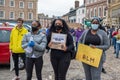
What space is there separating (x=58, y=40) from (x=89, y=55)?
0.75 metres

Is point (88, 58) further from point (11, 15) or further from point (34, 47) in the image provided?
point (11, 15)

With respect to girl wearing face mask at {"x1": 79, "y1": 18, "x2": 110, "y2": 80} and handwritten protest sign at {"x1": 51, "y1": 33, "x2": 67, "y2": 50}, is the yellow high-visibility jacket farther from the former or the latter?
girl wearing face mask at {"x1": 79, "y1": 18, "x2": 110, "y2": 80}

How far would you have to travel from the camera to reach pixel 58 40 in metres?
7.34

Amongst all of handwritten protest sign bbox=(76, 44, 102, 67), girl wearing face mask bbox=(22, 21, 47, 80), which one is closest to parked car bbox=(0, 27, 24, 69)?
girl wearing face mask bbox=(22, 21, 47, 80)

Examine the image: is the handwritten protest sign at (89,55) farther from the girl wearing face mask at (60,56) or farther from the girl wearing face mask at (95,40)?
the girl wearing face mask at (60,56)

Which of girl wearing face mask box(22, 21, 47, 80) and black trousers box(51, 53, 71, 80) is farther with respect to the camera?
girl wearing face mask box(22, 21, 47, 80)

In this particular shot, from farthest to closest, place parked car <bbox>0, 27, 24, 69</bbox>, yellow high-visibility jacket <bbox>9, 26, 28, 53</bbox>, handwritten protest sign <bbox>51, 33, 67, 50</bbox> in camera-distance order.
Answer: parked car <bbox>0, 27, 24, 69</bbox>
yellow high-visibility jacket <bbox>9, 26, 28, 53</bbox>
handwritten protest sign <bbox>51, 33, 67, 50</bbox>

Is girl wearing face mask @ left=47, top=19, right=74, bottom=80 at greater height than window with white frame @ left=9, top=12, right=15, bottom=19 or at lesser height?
lesser

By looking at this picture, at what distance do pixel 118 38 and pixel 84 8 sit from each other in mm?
56435

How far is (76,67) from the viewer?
12.9m

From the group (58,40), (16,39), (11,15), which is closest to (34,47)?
(58,40)

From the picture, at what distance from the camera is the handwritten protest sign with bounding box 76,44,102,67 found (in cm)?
725

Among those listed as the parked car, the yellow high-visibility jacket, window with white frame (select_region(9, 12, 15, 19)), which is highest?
window with white frame (select_region(9, 12, 15, 19))

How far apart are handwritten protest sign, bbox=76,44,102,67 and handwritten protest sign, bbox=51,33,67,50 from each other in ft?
1.23
